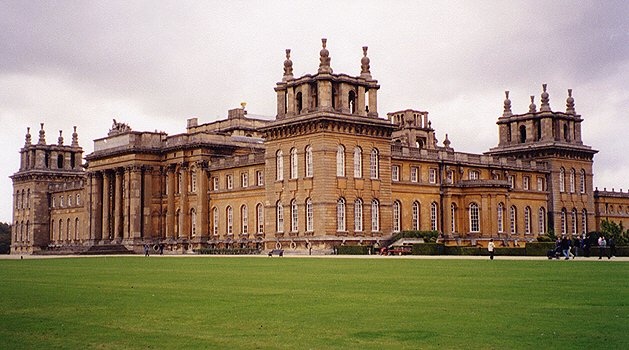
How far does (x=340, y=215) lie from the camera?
6594 cm

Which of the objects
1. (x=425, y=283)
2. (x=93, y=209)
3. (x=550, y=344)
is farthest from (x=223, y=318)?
(x=93, y=209)

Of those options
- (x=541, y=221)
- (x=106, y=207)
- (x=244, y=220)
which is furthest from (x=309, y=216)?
(x=106, y=207)

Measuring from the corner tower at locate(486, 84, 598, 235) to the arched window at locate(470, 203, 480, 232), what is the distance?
12.4 metres

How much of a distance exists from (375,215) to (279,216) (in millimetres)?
8145

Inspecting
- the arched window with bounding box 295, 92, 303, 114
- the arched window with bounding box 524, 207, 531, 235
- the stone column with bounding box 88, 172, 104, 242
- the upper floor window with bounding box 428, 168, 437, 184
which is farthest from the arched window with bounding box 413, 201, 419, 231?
the stone column with bounding box 88, 172, 104, 242

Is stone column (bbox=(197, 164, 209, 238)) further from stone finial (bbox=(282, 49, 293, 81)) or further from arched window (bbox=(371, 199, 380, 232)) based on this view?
arched window (bbox=(371, 199, 380, 232))

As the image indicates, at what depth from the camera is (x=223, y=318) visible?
1468cm

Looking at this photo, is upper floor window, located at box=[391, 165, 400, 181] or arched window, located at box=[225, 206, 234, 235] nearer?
upper floor window, located at box=[391, 165, 400, 181]

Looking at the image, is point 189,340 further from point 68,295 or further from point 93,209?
point 93,209

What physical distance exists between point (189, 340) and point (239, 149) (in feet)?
243

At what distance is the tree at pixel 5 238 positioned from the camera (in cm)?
12681

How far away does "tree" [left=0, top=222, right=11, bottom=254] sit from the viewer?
127 m

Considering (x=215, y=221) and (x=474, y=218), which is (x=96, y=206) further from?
(x=474, y=218)

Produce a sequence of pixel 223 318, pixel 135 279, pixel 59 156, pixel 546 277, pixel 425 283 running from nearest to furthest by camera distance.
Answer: pixel 223 318 → pixel 425 283 → pixel 546 277 → pixel 135 279 → pixel 59 156
